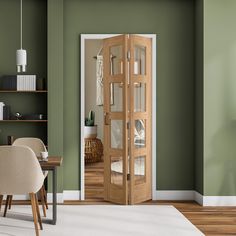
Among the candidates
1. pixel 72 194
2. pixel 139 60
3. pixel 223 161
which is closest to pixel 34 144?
pixel 72 194

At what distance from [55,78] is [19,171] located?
2.03 m

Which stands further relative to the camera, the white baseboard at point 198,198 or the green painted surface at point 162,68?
the green painted surface at point 162,68

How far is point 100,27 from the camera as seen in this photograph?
19.6 ft

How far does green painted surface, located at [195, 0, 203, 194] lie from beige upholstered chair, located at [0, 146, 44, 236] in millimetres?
2381

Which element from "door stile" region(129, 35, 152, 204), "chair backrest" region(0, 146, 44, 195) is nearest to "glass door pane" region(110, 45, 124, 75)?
"door stile" region(129, 35, 152, 204)

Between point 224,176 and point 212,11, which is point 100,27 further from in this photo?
point 224,176

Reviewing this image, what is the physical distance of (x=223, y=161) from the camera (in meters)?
5.58

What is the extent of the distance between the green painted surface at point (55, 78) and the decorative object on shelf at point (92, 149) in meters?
3.72

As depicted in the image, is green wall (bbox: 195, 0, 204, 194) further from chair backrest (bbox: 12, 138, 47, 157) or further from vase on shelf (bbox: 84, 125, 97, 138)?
vase on shelf (bbox: 84, 125, 97, 138)

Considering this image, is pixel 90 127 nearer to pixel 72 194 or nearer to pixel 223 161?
pixel 72 194

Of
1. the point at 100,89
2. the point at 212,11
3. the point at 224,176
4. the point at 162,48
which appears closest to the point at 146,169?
the point at 224,176

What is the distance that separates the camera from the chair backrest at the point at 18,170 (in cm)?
397

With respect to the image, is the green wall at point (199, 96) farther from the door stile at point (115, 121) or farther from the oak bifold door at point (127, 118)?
the door stile at point (115, 121)

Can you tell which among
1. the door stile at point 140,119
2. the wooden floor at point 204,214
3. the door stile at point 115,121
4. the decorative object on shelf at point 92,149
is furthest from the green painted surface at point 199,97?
the decorative object on shelf at point 92,149
